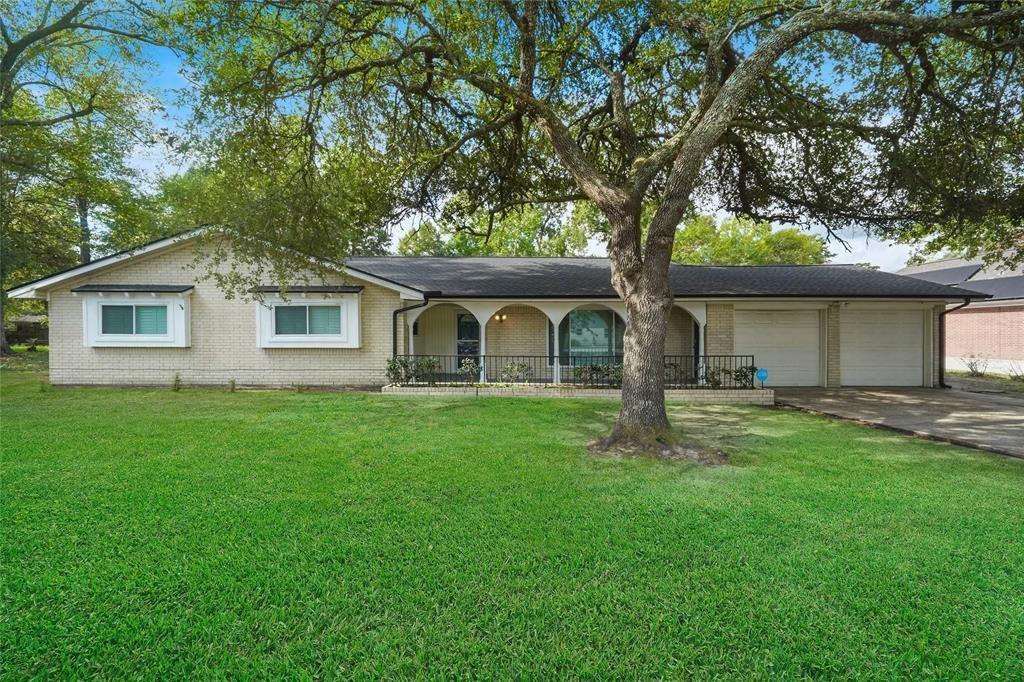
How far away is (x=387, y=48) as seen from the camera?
368 inches

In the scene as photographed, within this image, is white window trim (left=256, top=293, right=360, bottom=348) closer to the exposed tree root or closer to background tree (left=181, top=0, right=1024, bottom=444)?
background tree (left=181, top=0, right=1024, bottom=444)

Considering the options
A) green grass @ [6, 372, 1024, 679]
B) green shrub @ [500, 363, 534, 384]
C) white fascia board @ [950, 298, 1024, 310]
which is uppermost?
white fascia board @ [950, 298, 1024, 310]

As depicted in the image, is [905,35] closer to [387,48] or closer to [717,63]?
[717,63]

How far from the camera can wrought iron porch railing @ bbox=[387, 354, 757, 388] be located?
12227 mm

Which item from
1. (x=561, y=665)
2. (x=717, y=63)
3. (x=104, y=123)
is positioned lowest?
(x=561, y=665)

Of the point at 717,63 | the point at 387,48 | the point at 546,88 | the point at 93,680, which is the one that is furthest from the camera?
the point at 546,88

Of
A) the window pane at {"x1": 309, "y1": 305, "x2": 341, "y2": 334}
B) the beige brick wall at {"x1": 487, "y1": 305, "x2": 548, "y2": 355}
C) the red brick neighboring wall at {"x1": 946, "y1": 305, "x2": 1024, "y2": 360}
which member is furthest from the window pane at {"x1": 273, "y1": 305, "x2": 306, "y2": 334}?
the red brick neighboring wall at {"x1": 946, "y1": 305, "x2": 1024, "y2": 360}

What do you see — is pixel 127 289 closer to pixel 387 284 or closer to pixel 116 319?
pixel 116 319

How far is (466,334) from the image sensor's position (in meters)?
15.4

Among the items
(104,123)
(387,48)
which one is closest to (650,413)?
(387,48)

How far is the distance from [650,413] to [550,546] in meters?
3.59

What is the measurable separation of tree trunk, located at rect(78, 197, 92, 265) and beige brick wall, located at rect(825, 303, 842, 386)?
90.5 ft

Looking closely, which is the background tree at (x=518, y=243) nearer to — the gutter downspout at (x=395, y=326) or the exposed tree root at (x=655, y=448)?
the gutter downspout at (x=395, y=326)

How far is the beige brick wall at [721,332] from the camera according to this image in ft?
44.0
